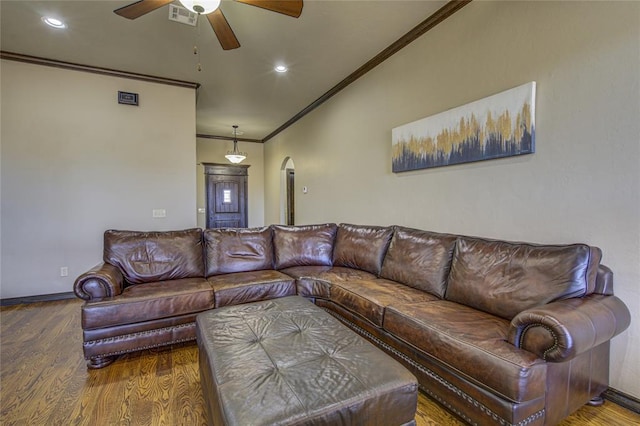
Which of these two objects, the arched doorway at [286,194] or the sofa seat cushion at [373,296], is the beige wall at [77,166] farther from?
the sofa seat cushion at [373,296]

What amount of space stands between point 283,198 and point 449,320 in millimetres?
5537

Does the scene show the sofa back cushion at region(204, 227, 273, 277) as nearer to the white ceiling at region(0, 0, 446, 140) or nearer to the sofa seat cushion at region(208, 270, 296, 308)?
the sofa seat cushion at region(208, 270, 296, 308)

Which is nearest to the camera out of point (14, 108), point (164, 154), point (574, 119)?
point (574, 119)

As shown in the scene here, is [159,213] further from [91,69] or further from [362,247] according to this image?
[362,247]

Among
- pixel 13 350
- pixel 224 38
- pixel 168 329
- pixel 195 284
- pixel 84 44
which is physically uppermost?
pixel 84 44

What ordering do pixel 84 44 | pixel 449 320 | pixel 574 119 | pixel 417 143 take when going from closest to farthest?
1. pixel 449 320
2. pixel 574 119
3. pixel 417 143
4. pixel 84 44

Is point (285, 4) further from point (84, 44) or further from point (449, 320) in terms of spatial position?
point (84, 44)

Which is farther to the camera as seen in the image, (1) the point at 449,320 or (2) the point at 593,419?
(1) the point at 449,320

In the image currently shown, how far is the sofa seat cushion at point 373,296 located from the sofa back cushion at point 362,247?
0.33 m

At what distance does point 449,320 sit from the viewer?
171cm

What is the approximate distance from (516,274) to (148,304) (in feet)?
8.28

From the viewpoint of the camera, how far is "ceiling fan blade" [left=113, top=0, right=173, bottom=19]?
209cm

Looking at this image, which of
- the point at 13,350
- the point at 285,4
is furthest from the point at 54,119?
the point at 285,4

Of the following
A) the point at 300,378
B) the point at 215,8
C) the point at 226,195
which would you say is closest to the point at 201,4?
the point at 215,8
